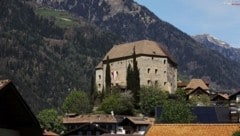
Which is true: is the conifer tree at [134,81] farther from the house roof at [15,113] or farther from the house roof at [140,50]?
the house roof at [15,113]

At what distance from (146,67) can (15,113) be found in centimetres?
15326

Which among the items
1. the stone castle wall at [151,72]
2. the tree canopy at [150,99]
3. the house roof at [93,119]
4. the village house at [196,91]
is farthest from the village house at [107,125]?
the village house at [196,91]

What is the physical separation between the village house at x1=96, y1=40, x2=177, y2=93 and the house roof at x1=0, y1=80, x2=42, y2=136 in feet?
480

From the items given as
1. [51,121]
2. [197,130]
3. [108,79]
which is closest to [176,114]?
[197,130]

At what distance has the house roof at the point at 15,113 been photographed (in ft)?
34.2

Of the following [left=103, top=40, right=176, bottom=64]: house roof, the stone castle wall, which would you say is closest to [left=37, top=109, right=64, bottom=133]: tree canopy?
the stone castle wall

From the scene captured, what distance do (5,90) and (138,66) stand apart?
154m

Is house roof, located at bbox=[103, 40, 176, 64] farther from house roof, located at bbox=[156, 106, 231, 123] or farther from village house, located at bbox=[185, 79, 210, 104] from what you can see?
house roof, located at bbox=[156, 106, 231, 123]

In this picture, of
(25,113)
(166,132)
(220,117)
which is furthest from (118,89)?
(25,113)

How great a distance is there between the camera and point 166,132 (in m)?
54.1

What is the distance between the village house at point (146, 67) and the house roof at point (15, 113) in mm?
146258

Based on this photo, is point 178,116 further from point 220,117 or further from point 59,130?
point 59,130

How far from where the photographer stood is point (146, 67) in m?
164

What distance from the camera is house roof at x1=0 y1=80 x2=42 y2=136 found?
10.4 m
